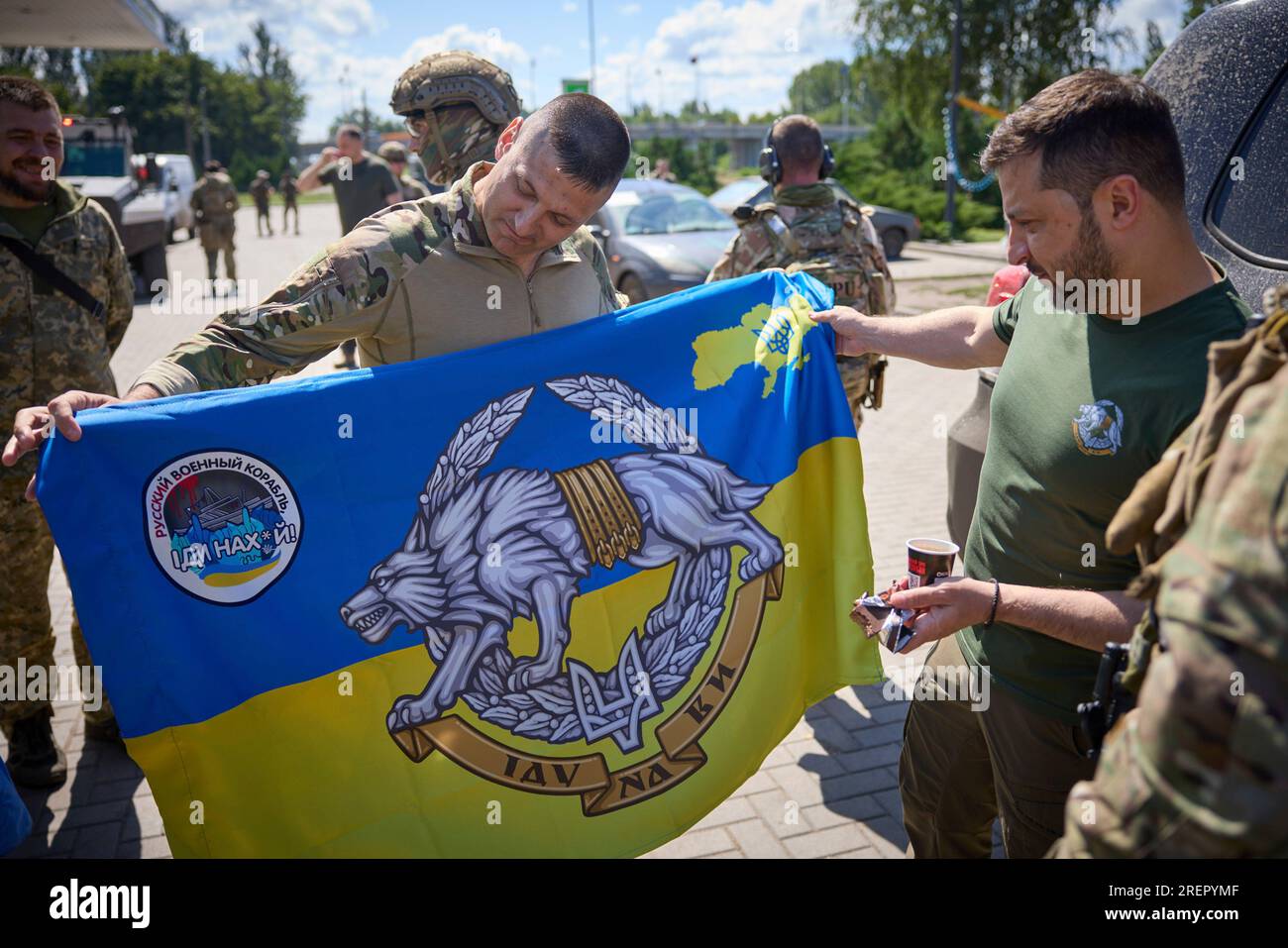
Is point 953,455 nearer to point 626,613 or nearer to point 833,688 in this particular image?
point 833,688

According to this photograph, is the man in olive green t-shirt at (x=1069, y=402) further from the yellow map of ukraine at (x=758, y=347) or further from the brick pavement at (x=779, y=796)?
the brick pavement at (x=779, y=796)

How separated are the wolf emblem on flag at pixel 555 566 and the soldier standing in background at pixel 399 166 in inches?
369

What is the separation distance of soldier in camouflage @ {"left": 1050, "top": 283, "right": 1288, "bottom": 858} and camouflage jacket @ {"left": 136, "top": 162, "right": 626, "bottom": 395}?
198cm

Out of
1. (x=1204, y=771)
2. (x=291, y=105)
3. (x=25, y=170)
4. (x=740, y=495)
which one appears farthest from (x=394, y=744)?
(x=291, y=105)

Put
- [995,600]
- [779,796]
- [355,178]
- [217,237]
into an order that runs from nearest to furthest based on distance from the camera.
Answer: [995,600] < [779,796] < [355,178] < [217,237]

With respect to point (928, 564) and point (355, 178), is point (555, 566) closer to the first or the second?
point (928, 564)

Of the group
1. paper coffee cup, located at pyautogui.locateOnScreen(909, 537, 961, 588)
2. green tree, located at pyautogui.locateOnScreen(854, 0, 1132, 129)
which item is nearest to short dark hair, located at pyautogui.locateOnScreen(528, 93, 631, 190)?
paper coffee cup, located at pyautogui.locateOnScreen(909, 537, 961, 588)

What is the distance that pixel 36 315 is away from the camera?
12.4 feet

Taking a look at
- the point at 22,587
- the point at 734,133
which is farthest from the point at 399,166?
the point at 734,133

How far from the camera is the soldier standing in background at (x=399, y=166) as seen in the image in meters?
11.3

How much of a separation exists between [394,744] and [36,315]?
8.58ft

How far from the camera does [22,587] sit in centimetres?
380

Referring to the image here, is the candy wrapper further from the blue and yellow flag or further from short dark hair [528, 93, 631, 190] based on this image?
short dark hair [528, 93, 631, 190]

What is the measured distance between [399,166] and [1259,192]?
35.5 feet
